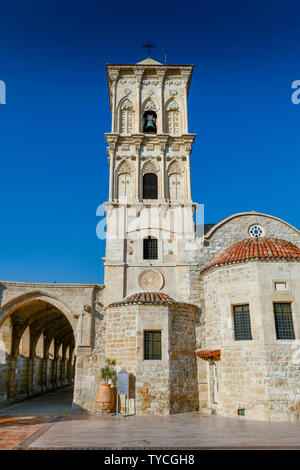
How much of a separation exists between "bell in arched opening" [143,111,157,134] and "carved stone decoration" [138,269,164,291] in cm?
1023

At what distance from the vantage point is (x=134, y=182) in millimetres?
22047

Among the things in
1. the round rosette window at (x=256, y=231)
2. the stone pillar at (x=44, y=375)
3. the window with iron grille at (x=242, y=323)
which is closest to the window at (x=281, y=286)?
the window with iron grille at (x=242, y=323)

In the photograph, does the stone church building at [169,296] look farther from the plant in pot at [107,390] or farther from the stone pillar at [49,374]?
the stone pillar at [49,374]

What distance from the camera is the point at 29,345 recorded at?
84.0ft

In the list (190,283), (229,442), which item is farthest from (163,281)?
(229,442)

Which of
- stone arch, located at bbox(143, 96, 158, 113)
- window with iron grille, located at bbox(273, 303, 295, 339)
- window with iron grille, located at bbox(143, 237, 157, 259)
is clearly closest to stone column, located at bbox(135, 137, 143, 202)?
window with iron grille, located at bbox(143, 237, 157, 259)

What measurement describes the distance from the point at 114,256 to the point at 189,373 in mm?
7327

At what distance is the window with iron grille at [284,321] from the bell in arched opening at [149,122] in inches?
569

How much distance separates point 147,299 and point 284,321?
629 centimetres

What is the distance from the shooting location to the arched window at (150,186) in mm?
22172

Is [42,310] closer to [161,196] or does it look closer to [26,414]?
[26,414]

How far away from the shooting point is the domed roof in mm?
15992

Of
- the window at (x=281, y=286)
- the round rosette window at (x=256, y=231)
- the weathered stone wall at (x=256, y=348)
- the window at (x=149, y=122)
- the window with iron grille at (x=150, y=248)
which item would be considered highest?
the window at (x=149, y=122)
